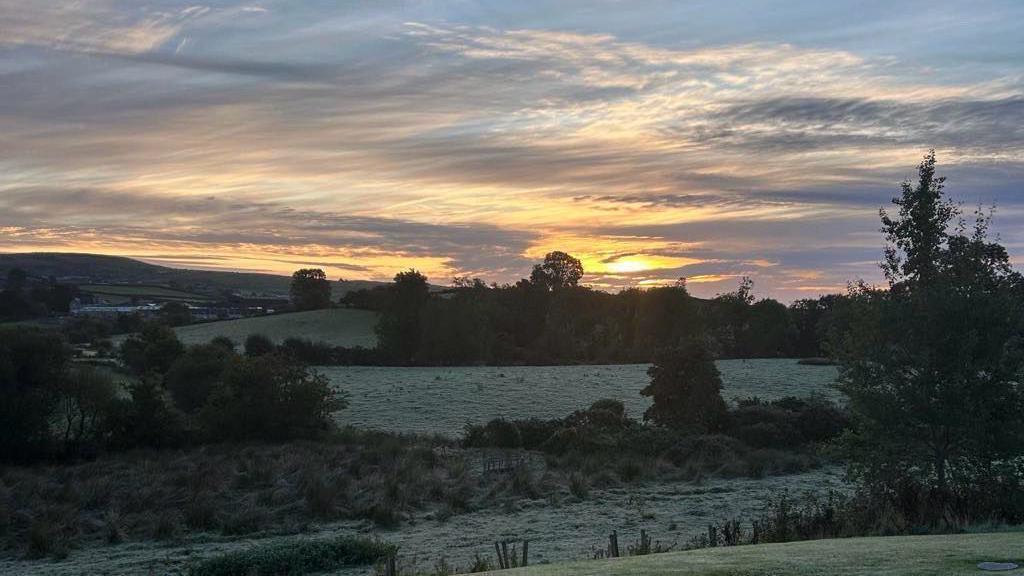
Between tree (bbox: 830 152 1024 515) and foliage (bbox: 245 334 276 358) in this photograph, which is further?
foliage (bbox: 245 334 276 358)

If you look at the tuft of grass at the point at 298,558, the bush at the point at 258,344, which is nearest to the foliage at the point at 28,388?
the tuft of grass at the point at 298,558

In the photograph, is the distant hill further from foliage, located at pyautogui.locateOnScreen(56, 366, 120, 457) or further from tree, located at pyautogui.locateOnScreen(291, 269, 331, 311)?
foliage, located at pyautogui.locateOnScreen(56, 366, 120, 457)

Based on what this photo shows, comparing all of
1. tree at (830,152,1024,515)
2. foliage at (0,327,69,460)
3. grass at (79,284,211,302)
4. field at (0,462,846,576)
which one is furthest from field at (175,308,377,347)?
tree at (830,152,1024,515)

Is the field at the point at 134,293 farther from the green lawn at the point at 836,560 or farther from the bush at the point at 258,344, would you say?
the green lawn at the point at 836,560

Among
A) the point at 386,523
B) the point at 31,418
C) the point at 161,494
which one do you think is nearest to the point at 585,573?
the point at 386,523

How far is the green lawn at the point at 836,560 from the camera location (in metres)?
11.4

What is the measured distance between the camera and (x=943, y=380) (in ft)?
70.0

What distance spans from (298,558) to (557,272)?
9865cm

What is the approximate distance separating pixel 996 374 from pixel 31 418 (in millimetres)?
33268

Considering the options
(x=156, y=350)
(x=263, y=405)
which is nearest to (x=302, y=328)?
(x=156, y=350)

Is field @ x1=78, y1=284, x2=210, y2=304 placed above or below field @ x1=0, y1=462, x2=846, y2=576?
above

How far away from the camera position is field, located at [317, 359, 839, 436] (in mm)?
48375

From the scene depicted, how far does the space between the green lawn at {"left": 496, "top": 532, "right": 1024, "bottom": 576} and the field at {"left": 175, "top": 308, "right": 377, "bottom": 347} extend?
72.7 meters

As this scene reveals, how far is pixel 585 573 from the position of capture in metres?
12.4
